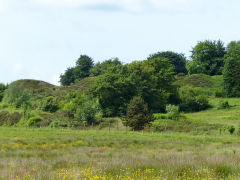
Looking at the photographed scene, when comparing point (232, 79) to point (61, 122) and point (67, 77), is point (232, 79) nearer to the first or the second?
point (61, 122)

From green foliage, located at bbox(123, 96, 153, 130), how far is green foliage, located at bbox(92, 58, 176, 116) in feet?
31.6

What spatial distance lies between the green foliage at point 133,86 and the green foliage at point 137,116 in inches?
379

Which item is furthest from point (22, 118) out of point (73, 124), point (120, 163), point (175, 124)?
point (120, 163)

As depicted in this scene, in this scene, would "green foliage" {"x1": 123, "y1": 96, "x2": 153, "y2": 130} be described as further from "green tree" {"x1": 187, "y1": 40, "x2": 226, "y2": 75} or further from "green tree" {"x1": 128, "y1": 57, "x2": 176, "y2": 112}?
"green tree" {"x1": 187, "y1": 40, "x2": 226, "y2": 75}

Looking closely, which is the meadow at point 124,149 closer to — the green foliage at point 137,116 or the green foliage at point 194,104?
the green foliage at point 137,116

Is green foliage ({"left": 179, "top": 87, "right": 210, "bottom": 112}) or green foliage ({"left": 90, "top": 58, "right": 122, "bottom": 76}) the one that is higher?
green foliage ({"left": 90, "top": 58, "right": 122, "bottom": 76})

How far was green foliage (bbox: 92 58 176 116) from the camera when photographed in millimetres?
55000

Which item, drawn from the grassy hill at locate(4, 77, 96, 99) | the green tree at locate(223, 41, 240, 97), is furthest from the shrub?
the green tree at locate(223, 41, 240, 97)

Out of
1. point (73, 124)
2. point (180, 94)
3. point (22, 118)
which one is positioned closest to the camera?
point (73, 124)

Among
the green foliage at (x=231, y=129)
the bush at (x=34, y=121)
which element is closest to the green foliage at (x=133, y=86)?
the bush at (x=34, y=121)

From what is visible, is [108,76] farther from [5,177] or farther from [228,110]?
[5,177]

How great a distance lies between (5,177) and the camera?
920 centimetres

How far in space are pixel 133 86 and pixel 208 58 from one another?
2512 inches

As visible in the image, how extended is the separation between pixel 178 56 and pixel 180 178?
112658 mm
